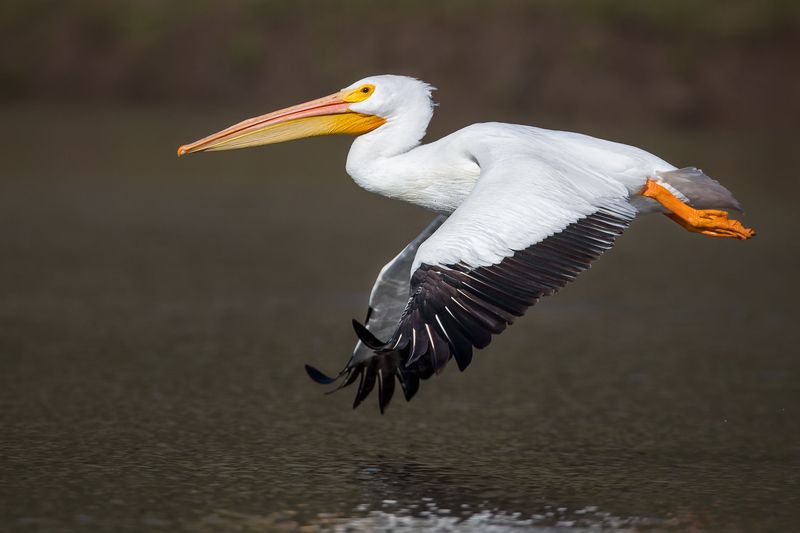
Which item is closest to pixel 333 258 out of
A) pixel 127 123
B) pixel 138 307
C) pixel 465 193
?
pixel 138 307

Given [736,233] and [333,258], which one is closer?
[736,233]

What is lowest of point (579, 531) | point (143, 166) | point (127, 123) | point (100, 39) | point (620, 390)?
point (579, 531)

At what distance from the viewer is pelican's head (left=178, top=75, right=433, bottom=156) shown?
6836 mm

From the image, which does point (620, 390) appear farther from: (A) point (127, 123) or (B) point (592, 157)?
(A) point (127, 123)

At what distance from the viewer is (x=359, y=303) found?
9719 mm

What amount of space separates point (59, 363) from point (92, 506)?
2.62m

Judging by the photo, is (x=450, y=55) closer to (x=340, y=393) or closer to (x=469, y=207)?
(x=340, y=393)

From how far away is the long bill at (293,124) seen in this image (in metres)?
6.96

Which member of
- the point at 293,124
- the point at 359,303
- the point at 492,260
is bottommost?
the point at 492,260

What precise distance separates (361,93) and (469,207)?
58.1 inches

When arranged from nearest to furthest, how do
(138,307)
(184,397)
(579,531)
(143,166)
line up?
(579,531), (184,397), (138,307), (143,166)

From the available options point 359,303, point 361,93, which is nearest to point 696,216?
point 361,93

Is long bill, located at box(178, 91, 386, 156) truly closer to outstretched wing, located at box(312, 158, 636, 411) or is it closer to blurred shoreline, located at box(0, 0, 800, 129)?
outstretched wing, located at box(312, 158, 636, 411)

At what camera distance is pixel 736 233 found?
6391mm
